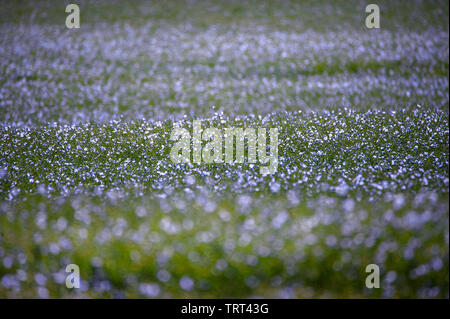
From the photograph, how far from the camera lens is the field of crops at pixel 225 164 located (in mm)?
6113

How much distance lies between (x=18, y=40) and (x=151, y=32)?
7979mm

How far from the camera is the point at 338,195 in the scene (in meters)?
7.64

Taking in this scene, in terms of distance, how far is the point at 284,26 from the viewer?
22.1 meters

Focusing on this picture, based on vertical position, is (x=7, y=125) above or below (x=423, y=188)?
above

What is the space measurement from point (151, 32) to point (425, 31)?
17072mm

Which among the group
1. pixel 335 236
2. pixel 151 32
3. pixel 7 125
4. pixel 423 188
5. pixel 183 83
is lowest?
pixel 335 236

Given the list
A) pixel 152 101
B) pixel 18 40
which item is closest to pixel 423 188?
pixel 152 101

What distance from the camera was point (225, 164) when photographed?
9617 millimetres

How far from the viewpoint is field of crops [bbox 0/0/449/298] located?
611cm
